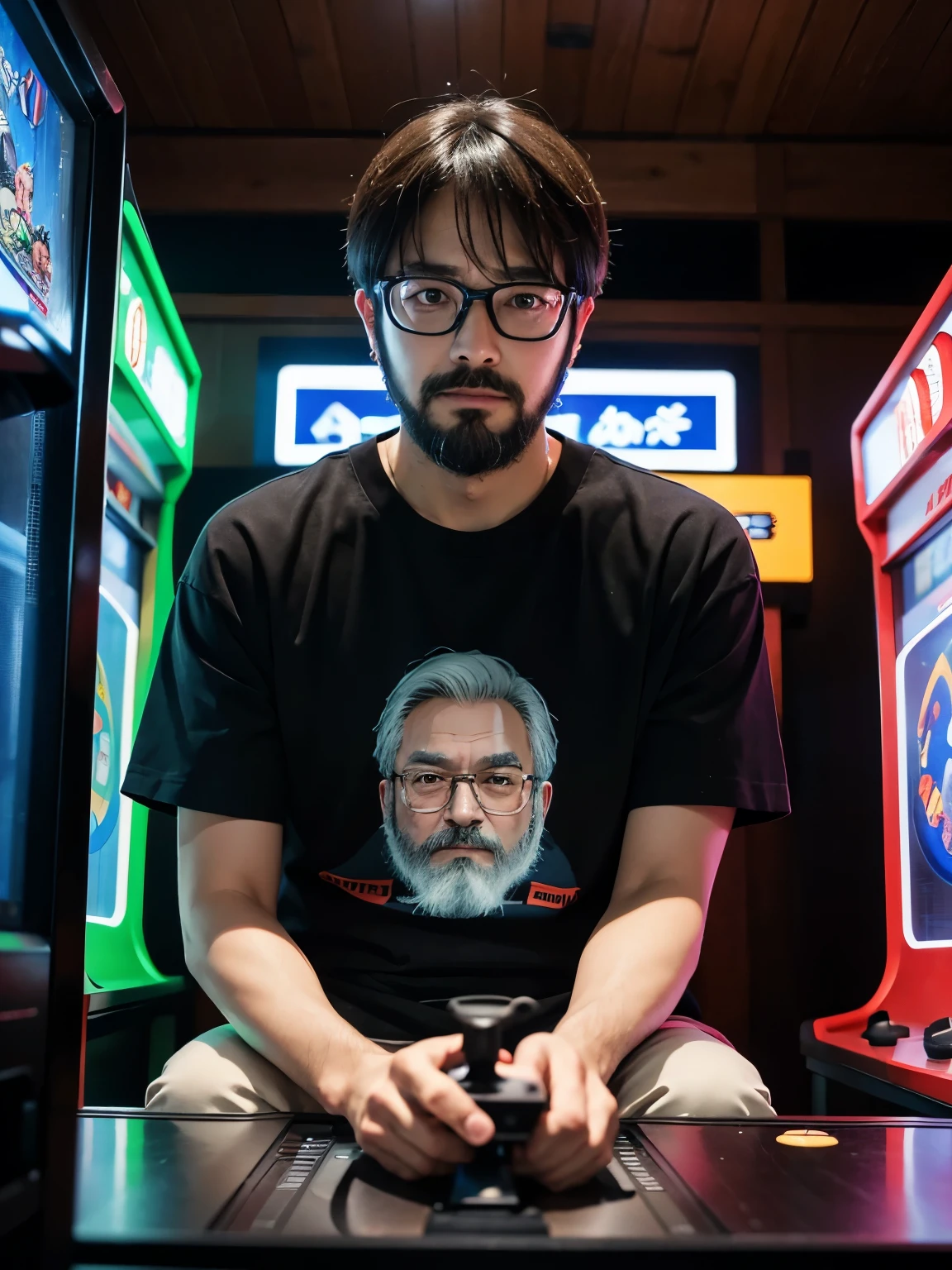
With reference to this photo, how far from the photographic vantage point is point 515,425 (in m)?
1.35

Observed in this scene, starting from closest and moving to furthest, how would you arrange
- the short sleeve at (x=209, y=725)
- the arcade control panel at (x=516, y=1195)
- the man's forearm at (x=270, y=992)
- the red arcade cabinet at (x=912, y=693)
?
the arcade control panel at (x=516, y=1195), the man's forearm at (x=270, y=992), the short sleeve at (x=209, y=725), the red arcade cabinet at (x=912, y=693)

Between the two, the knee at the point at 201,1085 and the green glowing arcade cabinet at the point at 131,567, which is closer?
the knee at the point at 201,1085

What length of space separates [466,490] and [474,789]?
36 cm

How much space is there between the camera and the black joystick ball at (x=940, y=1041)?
1539 millimetres

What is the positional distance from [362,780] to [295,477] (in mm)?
413

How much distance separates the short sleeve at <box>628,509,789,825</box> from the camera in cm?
130

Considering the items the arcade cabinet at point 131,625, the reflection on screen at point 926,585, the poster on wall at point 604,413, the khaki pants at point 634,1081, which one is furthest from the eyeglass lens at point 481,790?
the poster on wall at point 604,413

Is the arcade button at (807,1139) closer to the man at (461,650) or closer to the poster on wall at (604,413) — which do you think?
the man at (461,650)

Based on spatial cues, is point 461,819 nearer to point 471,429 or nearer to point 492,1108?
point 471,429

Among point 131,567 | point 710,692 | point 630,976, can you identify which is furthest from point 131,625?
point 630,976

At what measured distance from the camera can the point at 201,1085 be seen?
111 centimetres

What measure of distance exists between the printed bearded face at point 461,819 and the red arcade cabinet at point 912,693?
2.47ft

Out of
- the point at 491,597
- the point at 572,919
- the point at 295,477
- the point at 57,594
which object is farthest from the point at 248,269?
the point at 57,594

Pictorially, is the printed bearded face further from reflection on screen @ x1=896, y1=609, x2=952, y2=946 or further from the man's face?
reflection on screen @ x1=896, y1=609, x2=952, y2=946
